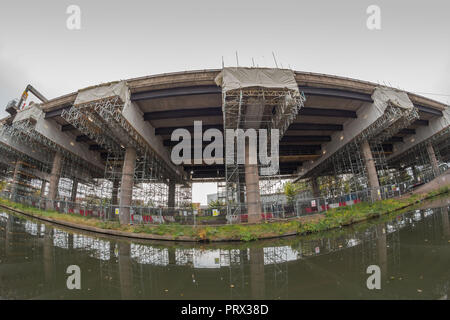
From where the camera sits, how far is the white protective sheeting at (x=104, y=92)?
15148 millimetres

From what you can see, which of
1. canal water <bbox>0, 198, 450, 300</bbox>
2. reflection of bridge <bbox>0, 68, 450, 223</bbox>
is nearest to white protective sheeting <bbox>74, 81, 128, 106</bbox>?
reflection of bridge <bbox>0, 68, 450, 223</bbox>

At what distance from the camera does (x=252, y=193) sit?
55.3 feet

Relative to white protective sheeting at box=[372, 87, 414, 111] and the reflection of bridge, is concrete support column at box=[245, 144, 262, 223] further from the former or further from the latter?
white protective sheeting at box=[372, 87, 414, 111]

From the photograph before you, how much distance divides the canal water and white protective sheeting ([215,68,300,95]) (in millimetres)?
10523

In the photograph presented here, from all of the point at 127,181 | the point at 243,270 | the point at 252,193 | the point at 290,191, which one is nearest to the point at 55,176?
the point at 127,181

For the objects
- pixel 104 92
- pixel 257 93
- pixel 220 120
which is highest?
pixel 104 92

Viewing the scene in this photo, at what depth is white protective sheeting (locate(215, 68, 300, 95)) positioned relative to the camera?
1386cm

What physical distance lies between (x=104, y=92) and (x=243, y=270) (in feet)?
53.7

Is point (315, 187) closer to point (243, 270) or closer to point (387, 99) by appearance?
point (387, 99)
